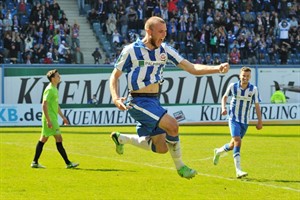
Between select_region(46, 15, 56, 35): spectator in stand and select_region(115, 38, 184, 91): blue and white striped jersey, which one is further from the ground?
select_region(115, 38, 184, 91): blue and white striped jersey

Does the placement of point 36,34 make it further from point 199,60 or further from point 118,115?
point 199,60

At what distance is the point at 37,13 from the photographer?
4103 cm

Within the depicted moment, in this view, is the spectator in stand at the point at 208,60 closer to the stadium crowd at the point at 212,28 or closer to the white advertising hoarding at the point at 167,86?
the stadium crowd at the point at 212,28

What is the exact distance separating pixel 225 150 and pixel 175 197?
3.92 metres

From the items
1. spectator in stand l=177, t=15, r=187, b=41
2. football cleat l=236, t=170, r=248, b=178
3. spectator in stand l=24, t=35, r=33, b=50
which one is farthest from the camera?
spectator in stand l=177, t=15, r=187, b=41

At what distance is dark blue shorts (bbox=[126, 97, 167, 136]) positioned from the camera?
11000mm

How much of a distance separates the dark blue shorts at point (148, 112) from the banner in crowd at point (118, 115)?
2334 cm

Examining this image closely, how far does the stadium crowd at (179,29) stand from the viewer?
40.3m

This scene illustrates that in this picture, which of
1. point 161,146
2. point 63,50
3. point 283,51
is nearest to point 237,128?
point 161,146

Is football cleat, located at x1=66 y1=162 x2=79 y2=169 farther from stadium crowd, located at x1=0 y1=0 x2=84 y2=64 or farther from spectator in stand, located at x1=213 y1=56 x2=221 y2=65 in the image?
spectator in stand, located at x1=213 y1=56 x2=221 y2=65

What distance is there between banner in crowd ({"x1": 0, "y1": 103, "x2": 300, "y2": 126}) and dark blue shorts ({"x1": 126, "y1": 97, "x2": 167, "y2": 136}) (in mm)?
23345

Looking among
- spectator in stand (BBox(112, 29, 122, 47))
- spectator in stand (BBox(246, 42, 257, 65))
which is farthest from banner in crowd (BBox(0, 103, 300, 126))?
spectator in stand (BBox(112, 29, 122, 47))

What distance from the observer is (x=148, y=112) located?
11.0 meters

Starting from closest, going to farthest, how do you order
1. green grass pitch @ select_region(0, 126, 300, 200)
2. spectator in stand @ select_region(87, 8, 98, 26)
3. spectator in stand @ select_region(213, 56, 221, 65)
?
green grass pitch @ select_region(0, 126, 300, 200) → spectator in stand @ select_region(213, 56, 221, 65) → spectator in stand @ select_region(87, 8, 98, 26)
